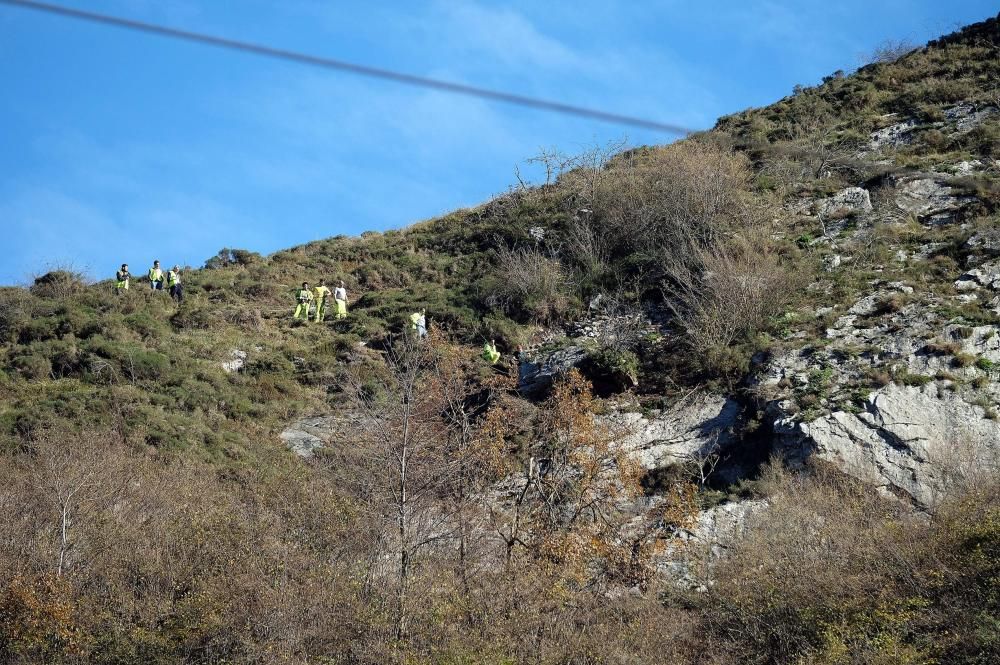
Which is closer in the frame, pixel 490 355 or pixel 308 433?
pixel 308 433

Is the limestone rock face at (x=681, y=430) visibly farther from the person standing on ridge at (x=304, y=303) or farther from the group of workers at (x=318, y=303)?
the person standing on ridge at (x=304, y=303)

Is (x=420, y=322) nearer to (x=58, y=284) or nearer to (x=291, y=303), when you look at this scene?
(x=291, y=303)

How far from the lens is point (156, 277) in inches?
1391

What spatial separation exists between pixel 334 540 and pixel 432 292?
1735cm

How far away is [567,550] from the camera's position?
644 inches

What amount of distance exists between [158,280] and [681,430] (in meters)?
20.4

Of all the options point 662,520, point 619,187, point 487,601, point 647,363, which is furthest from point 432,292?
point 487,601

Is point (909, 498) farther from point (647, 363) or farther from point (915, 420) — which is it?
point (647, 363)

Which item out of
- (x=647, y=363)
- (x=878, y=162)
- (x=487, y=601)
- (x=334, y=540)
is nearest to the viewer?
(x=487, y=601)

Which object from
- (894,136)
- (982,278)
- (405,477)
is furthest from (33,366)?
(894,136)

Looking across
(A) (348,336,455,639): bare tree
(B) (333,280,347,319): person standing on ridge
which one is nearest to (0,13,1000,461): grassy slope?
(B) (333,280,347,319): person standing on ridge

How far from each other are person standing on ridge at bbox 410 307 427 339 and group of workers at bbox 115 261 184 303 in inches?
344

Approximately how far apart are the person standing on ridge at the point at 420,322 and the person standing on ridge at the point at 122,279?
10.2m

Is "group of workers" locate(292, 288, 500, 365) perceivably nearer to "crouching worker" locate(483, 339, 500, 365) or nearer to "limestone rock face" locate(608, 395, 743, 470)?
"crouching worker" locate(483, 339, 500, 365)
